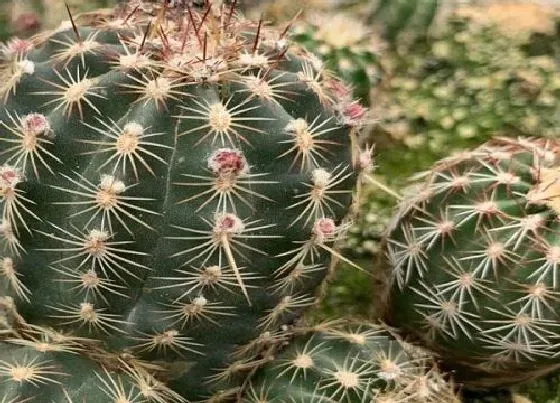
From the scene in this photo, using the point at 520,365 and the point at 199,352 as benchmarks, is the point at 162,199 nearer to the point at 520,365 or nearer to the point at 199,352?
the point at 199,352

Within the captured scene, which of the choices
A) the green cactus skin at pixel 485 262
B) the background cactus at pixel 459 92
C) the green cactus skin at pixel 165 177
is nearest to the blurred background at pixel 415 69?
the background cactus at pixel 459 92

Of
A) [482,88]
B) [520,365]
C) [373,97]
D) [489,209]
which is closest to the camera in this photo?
[489,209]

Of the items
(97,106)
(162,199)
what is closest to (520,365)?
(162,199)

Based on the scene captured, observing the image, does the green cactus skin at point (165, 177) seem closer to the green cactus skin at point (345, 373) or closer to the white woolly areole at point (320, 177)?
the white woolly areole at point (320, 177)

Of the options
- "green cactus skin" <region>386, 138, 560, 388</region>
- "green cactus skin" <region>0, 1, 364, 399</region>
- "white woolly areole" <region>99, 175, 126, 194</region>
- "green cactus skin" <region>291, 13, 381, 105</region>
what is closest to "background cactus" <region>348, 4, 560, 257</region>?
"green cactus skin" <region>291, 13, 381, 105</region>

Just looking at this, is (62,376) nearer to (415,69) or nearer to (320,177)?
(320,177)

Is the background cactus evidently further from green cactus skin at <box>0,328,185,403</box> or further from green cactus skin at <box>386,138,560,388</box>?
green cactus skin at <box>0,328,185,403</box>

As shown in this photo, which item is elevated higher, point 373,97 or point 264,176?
point 264,176
